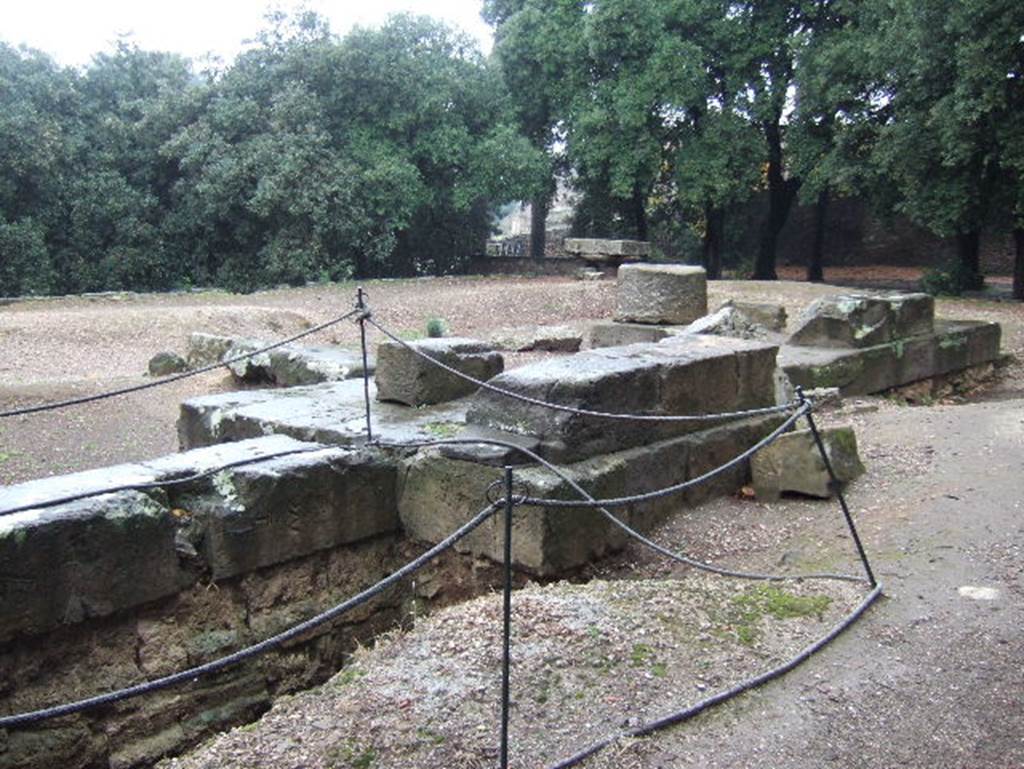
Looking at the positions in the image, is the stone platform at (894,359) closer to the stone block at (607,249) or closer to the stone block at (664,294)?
the stone block at (664,294)

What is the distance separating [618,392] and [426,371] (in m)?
1.38

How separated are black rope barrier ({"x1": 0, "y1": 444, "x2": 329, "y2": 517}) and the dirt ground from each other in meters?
1.24

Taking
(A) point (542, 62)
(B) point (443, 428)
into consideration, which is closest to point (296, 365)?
(B) point (443, 428)

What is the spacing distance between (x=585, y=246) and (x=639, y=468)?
16533 mm

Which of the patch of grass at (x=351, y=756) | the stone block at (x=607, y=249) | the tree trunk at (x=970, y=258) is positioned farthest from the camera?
the stone block at (x=607, y=249)

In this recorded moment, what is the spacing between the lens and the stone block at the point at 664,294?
1173cm

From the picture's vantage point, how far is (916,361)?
426 inches

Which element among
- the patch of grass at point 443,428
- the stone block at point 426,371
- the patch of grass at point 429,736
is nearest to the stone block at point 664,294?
the stone block at point 426,371

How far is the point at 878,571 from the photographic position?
4.78 m

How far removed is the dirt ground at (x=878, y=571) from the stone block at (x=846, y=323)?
81 cm

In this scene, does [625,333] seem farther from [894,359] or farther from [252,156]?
[252,156]

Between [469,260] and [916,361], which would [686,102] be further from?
[916,361]

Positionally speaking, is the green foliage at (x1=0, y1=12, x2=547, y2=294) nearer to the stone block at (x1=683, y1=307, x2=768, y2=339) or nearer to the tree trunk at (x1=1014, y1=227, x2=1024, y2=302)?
the tree trunk at (x1=1014, y1=227, x2=1024, y2=302)

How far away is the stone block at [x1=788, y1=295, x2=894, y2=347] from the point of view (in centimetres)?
1021
